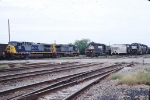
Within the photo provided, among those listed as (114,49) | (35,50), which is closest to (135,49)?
(114,49)

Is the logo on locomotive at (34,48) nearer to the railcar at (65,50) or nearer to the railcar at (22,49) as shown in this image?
the railcar at (22,49)

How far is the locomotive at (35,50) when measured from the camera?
104 feet

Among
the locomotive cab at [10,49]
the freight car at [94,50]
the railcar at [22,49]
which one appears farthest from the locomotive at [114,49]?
the locomotive cab at [10,49]

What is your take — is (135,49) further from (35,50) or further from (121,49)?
(35,50)

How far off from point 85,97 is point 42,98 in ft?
4.44

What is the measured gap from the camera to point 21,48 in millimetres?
32094

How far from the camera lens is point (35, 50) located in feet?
117

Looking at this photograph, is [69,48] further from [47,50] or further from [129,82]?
[129,82]

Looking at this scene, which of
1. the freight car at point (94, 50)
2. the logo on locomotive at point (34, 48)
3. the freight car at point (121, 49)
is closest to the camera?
the logo on locomotive at point (34, 48)

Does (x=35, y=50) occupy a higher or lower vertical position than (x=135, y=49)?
lower

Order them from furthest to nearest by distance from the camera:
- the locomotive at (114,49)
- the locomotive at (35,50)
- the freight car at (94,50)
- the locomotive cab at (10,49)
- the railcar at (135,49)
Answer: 1. the railcar at (135,49)
2. the locomotive at (114,49)
3. the freight car at (94,50)
4. the locomotive at (35,50)
5. the locomotive cab at (10,49)

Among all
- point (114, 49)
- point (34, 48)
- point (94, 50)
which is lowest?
point (94, 50)

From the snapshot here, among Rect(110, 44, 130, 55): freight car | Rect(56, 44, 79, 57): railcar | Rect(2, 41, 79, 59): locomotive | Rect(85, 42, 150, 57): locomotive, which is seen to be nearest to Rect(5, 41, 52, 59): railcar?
Rect(2, 41, 79, 59): locomotive

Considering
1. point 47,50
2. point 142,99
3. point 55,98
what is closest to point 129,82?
point 142,99
